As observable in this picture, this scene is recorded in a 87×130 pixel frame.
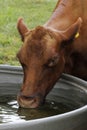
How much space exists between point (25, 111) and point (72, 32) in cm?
81

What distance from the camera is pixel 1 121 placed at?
4230mm

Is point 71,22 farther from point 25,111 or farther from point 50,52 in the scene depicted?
point 25,111

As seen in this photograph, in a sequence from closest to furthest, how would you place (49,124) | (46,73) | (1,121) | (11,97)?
(49,124), (1,121), (46,73), (11,97)

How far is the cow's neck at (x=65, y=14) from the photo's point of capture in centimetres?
504

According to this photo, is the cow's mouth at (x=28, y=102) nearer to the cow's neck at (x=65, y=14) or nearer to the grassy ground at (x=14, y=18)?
the cow's neck at (x=65, y=14)

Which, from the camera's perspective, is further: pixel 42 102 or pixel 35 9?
pixel 35 9

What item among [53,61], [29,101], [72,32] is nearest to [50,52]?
[53,61]

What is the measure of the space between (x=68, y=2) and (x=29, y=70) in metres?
1.09

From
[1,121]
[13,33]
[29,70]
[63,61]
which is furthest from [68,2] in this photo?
[13,33]

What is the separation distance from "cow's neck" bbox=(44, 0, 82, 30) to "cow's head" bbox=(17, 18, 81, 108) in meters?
0.37

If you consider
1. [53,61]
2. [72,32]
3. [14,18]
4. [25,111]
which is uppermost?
[72,32]

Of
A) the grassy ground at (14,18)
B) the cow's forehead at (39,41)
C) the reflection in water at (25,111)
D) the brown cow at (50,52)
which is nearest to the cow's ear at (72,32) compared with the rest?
the brown cow at (50,52)

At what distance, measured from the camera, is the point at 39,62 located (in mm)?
4422

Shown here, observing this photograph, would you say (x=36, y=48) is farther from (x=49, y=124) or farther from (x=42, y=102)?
(x=49, y=124)
